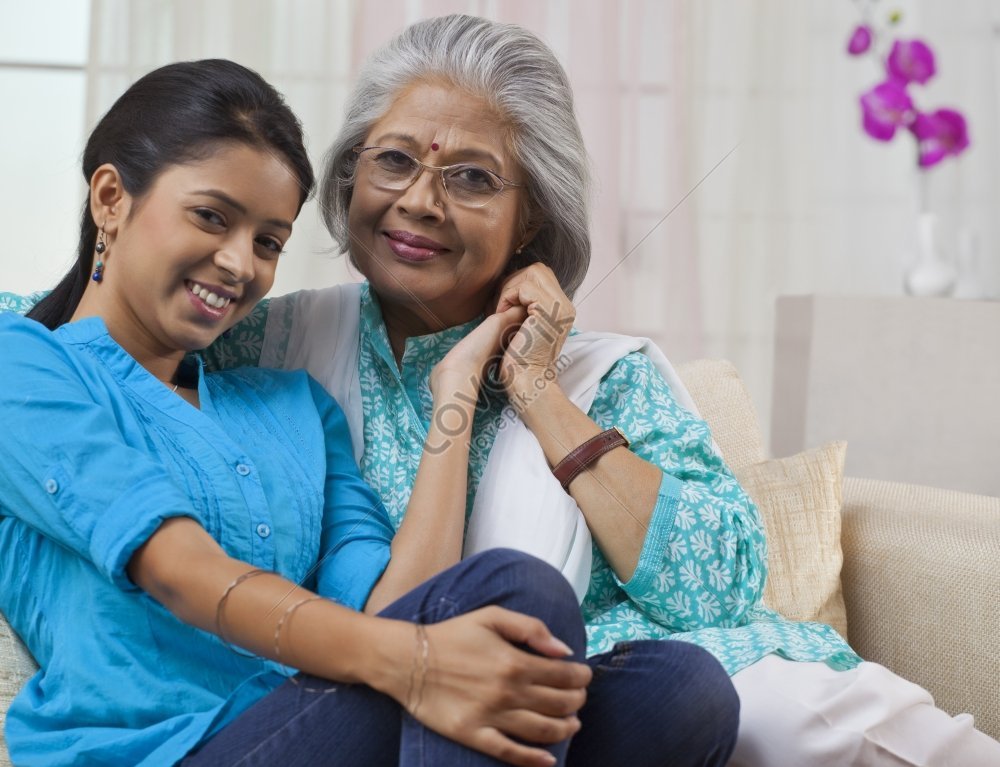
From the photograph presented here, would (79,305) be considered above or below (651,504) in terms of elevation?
above

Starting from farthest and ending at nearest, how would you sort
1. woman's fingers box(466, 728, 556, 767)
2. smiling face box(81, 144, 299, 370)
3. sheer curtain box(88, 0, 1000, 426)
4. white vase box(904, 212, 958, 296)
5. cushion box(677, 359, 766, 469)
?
sheer curtain box(88, 0, 1000, 426) < white vase box(904, 212, 958, 296) < cushion box(677, 359, 766, 469) < smiling face box(81, 144, 299, 370) < woman's fingers box(466, 728, 556, 767)

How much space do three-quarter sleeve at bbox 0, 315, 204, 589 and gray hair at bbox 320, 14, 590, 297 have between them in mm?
528

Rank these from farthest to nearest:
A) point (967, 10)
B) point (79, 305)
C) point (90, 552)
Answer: point (967, 10) < point (79, 305) < point (90, 552)

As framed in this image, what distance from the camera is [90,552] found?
0.97 meters

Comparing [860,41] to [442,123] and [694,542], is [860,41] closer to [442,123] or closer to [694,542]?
[442,123]

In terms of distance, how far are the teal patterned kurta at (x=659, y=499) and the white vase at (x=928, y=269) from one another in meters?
1.60

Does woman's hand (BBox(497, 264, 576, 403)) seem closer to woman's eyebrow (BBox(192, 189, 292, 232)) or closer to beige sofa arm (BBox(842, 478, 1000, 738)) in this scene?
woman's eyebrow (BBox(192, 189, 292, 232))

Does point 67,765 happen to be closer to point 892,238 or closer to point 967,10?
point 892,238

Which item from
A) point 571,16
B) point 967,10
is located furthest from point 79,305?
point 967,10

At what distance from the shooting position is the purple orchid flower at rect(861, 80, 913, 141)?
2879mm

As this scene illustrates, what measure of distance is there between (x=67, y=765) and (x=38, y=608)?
144 mm

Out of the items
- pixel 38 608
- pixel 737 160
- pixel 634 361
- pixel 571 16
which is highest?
pixel 571 16

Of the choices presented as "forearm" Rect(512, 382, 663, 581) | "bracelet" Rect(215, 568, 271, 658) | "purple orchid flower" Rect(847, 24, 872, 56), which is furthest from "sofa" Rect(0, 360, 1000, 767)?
"purple orchid flower" Rect(847, 24, 872, 56)

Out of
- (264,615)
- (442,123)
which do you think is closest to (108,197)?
(442,123)
